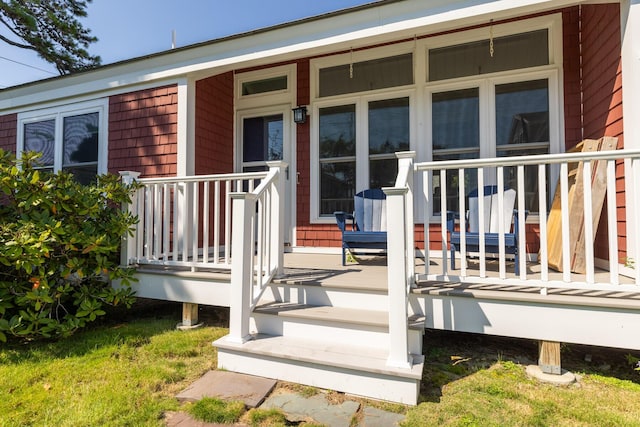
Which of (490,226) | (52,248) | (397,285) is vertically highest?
(490,226)

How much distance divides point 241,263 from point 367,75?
321 cm

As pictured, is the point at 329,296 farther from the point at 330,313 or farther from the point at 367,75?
the point at 367,75

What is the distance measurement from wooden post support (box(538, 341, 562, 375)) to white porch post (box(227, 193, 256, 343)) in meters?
2.00

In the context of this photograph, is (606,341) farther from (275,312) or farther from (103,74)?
(103,74)

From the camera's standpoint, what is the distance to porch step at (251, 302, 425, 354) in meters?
2.36

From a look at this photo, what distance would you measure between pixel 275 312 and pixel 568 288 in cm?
197

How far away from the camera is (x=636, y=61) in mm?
2668

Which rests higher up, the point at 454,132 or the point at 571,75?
the point at 571,75

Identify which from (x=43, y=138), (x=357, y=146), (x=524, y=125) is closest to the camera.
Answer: (x=524, y=125)

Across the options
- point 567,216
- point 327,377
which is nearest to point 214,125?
point 327,377

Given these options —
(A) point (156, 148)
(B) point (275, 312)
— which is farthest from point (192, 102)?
(B) point (275, 312)

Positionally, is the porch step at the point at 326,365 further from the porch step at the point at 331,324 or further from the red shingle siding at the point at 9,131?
the red shingle siding at the point at 9,131

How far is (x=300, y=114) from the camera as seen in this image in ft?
15.9

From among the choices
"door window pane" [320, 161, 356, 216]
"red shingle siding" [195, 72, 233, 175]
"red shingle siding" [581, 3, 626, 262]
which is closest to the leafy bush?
"red shingle siding" [195, 72, 233, 175]
